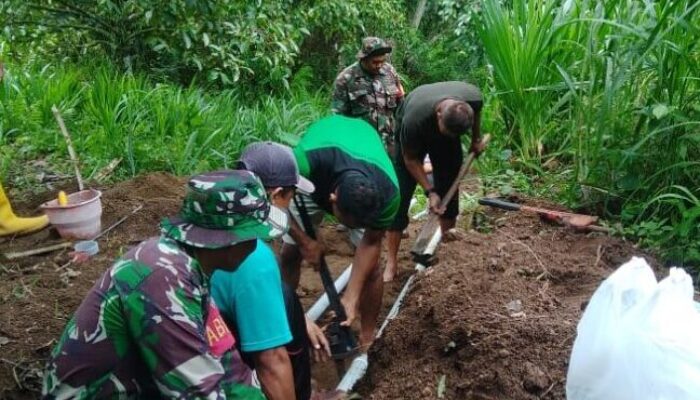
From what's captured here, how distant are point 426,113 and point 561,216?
104 cm

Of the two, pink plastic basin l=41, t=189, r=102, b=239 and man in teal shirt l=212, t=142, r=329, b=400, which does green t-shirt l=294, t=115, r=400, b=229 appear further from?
pink plastic basin l=41, t=189, r=102, b=239

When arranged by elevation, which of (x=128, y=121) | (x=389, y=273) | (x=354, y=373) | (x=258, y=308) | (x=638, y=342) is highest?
(x=638, y=342)

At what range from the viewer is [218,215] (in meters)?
1.71

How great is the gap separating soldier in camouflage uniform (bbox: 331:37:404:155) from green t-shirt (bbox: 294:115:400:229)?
86.3 inches

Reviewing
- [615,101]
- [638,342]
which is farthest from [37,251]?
[615,101]

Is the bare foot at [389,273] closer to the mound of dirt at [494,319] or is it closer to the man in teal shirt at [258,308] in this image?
the mound of dirt at [494,319]

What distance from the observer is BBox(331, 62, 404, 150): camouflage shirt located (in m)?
5.55

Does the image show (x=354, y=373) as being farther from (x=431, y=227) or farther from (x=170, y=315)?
(x=170, y=315)

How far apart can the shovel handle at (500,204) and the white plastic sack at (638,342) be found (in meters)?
2.45

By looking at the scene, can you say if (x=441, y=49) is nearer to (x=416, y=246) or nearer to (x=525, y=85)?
(x=525, y=85)

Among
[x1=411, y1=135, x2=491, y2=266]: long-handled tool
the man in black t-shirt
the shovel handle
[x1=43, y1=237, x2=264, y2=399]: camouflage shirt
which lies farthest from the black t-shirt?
[x1=43, y1=237, x2=264, y2=399]: camouflage shirt

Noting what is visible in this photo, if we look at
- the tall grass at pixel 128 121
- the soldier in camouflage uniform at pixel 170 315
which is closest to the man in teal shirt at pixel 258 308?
the soldier in camouflage uniform at pixel 170 315

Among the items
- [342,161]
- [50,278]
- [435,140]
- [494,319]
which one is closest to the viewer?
[494,319]

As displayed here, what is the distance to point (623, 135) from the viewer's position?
4160mm
